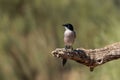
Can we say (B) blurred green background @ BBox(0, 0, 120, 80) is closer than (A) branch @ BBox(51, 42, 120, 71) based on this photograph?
No

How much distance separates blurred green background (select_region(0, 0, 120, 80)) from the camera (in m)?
9.43

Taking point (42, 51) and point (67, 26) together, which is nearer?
point (67, 26)

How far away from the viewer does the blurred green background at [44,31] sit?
30.9ft

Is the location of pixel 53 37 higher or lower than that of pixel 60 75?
higher

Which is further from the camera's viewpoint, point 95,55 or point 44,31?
point 44,31

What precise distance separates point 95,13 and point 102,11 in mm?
136

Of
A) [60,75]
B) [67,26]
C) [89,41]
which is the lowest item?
[60,75]

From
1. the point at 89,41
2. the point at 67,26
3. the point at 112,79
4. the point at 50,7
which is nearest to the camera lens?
the point at 67,26

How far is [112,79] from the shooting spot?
8.55 metres

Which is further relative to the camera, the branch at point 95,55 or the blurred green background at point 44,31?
the blurred green background at point 44,31

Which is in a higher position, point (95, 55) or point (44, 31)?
point (95, 55)

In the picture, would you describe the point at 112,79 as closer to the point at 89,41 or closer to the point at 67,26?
the point at 89,41

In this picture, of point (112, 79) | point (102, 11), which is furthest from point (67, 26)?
point (102, 11)

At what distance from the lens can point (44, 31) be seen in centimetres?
1004
